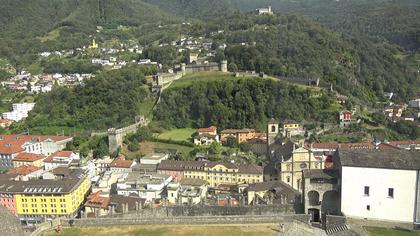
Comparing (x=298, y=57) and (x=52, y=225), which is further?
(x=298, y=57)

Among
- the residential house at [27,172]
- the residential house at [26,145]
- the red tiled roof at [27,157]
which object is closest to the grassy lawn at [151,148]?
the residential house at [26,145]

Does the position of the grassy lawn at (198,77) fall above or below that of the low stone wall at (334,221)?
above

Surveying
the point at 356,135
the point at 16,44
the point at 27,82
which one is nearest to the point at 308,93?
the point at 356,135

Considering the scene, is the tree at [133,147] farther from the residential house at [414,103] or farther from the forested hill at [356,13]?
the forested hill at [356,13]

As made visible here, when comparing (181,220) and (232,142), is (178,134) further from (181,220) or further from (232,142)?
(181,220)

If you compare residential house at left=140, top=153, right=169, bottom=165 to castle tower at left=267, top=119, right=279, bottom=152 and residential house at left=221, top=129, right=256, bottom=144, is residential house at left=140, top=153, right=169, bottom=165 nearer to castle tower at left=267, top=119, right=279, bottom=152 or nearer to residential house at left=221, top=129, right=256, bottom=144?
residential house at left=221, top=129, right=256, bottom=144

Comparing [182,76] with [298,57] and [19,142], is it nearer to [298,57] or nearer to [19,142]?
[298,57]

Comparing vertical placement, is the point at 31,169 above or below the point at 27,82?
below
